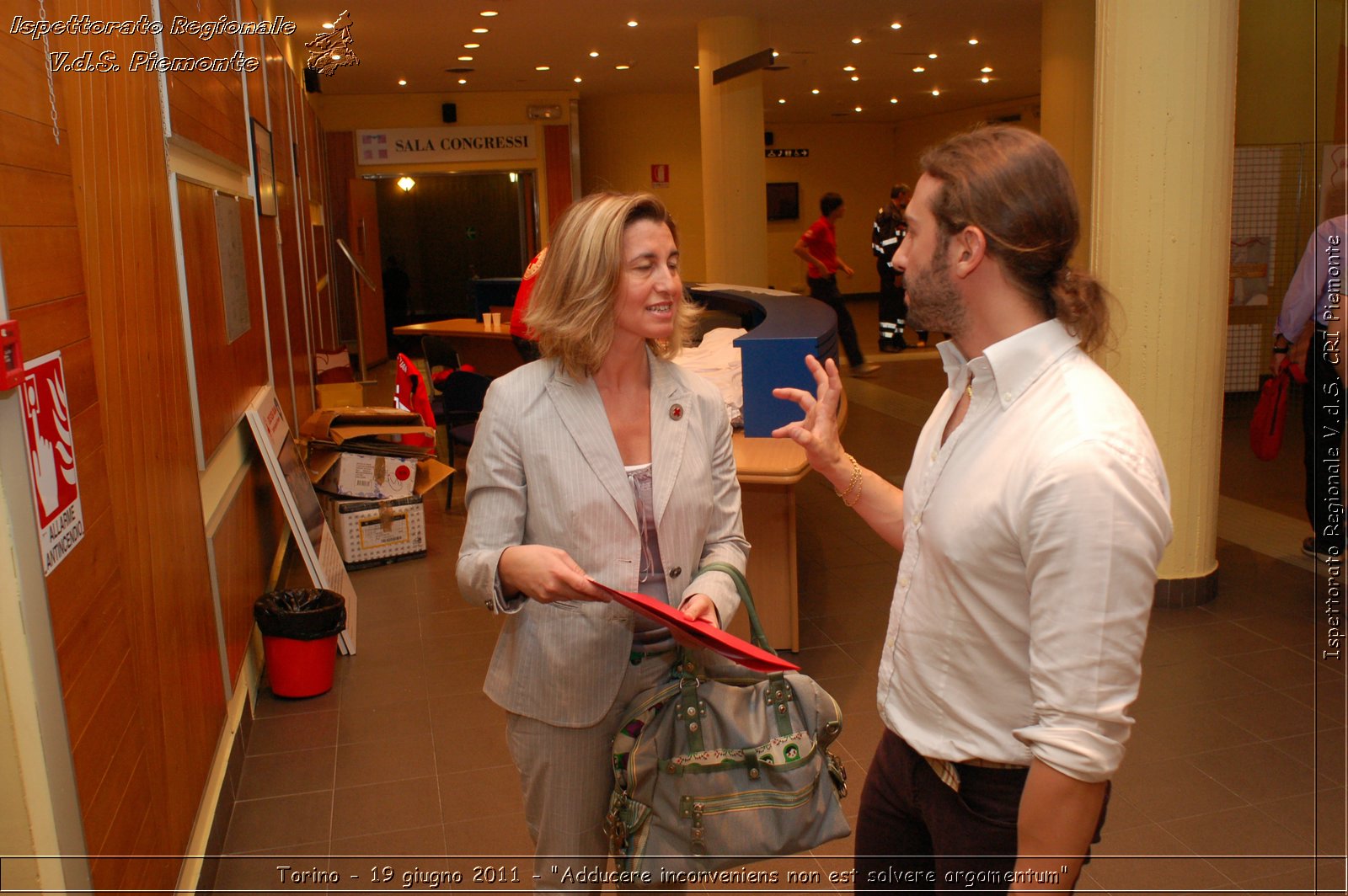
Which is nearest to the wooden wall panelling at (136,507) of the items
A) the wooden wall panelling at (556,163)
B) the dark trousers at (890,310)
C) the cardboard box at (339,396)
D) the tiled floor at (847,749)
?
the tiled floor at (847,749)

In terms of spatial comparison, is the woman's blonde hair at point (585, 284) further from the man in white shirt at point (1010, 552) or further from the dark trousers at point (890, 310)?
the dark trousers at point (890, 310)

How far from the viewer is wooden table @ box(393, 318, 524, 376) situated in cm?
931

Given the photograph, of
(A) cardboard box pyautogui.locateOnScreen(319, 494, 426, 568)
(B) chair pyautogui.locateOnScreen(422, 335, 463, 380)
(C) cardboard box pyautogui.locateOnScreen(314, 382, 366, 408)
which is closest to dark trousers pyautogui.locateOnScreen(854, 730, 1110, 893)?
(A) cardboard box pyautogui.locateOnScreen(319, 494, 426, 568)

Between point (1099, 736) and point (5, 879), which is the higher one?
point (1099, 736)

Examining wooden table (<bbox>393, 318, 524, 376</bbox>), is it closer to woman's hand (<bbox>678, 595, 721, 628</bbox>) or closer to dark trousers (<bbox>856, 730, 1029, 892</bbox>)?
woman's hand (<bbox>678, 595, 721, 628</bbox>)

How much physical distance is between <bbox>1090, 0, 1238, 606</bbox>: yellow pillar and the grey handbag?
3011 mm

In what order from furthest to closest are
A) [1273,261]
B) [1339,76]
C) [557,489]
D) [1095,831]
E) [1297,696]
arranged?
[1273,261]
[1297,696]
[1339,76]
[557,489]
[1095,831]

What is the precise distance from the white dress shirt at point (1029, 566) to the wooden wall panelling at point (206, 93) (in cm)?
275

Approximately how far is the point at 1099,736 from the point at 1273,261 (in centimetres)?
929

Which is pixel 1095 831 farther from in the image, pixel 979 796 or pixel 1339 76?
pixel 1339 76

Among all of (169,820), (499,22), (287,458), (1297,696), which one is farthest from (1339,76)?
(499,22)

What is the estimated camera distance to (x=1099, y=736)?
1.29 meters

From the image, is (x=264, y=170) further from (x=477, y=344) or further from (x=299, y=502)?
(x=477, y=344)

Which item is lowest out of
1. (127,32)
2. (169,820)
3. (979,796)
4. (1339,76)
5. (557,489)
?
(169,820)
